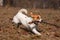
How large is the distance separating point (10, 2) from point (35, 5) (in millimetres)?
1577

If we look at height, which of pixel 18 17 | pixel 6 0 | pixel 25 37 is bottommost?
pixel 25 37

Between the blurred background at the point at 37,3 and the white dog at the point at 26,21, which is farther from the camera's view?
the blurred background at the point at 37,3

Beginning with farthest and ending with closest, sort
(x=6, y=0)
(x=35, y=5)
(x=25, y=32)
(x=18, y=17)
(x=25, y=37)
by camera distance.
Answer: (x=35, y=5) < (x=6, y=0) < (x=18, y=17) < (x=25, y=32) < (x=25, y=37)

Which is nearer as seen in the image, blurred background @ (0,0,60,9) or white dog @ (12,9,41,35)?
white dog @ (12,9,41,35)

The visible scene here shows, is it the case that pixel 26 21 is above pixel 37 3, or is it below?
below

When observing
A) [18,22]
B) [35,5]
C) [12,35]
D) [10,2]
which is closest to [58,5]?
[35,5]

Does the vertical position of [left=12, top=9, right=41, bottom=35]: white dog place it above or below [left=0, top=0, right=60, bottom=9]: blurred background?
below

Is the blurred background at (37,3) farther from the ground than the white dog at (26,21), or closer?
farther from the ground

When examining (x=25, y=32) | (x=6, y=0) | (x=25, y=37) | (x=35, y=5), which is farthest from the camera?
(x=35, y=5)

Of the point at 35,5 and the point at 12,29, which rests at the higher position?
the point at 35,5

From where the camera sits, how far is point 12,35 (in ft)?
18.3

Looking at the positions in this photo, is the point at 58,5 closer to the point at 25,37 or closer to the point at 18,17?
the point at 18,17

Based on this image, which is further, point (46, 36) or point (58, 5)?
point (58, 5)

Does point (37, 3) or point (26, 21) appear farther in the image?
point (37, 3)
